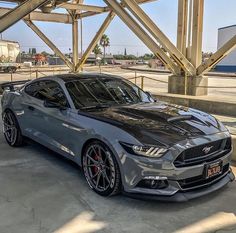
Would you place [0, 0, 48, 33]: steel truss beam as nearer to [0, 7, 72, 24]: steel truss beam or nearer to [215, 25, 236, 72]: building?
[0, 7, 72, 24]: steel truss beam

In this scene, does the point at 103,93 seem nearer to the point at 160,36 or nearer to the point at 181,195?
the point at 181,195

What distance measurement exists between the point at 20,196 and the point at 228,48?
26.3 feet

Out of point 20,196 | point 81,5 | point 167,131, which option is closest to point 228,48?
point 167,131

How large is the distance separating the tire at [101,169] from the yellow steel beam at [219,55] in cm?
717

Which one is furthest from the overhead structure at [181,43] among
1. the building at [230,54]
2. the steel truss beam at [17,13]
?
the building at [230,54]

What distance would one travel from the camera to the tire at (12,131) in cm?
623

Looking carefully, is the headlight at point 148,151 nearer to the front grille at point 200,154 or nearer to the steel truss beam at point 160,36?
the front grille at point 200,154

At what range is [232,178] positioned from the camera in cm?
429

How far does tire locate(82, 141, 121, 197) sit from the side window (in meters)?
0.91

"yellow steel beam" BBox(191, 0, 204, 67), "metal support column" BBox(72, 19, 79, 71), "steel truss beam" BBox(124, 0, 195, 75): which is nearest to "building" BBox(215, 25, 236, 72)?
"metal support column" BBox(72, 19, 79, 71)

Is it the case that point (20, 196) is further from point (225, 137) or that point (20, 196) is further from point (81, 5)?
point (81, 5)

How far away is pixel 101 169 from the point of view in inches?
162

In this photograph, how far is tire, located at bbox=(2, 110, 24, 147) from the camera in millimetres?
6234

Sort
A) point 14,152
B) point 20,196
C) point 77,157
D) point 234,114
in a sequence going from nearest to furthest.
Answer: point 20,196 < point 77,157 < point 14,152 < point 234,114
